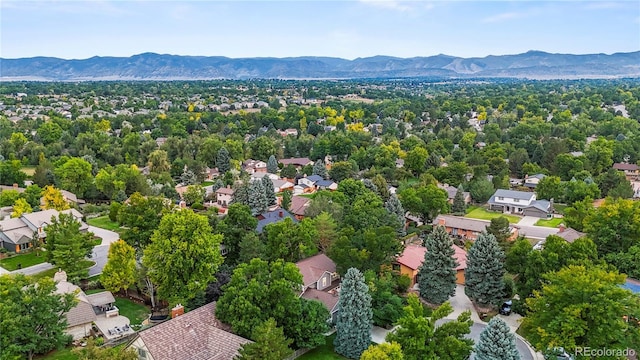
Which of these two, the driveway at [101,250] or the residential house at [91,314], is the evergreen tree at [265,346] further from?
the driveway at [101,250]

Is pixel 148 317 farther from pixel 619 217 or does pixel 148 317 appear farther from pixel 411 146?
pixel 411 146

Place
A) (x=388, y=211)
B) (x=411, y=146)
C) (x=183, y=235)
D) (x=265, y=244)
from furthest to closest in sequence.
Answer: (x=411, y=146) → (x=388, y=211) → (x=265, y=244) → (x=183, y=235)

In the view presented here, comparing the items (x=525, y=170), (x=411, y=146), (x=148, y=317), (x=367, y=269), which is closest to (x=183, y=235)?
(x=148, y=317)

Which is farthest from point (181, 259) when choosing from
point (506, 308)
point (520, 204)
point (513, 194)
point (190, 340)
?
point (513, 194)

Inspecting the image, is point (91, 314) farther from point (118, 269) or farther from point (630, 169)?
point (630, 169)

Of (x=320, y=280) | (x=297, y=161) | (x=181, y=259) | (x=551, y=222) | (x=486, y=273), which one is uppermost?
(x=181, y=259)

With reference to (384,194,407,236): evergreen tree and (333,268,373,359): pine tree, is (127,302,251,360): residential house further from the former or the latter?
(384,194,407,236): evergreen tree

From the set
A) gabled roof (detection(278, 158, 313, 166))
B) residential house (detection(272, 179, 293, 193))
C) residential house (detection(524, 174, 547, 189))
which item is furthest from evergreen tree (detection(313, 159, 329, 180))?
residential house (detection(524, 174, 547, 189))
